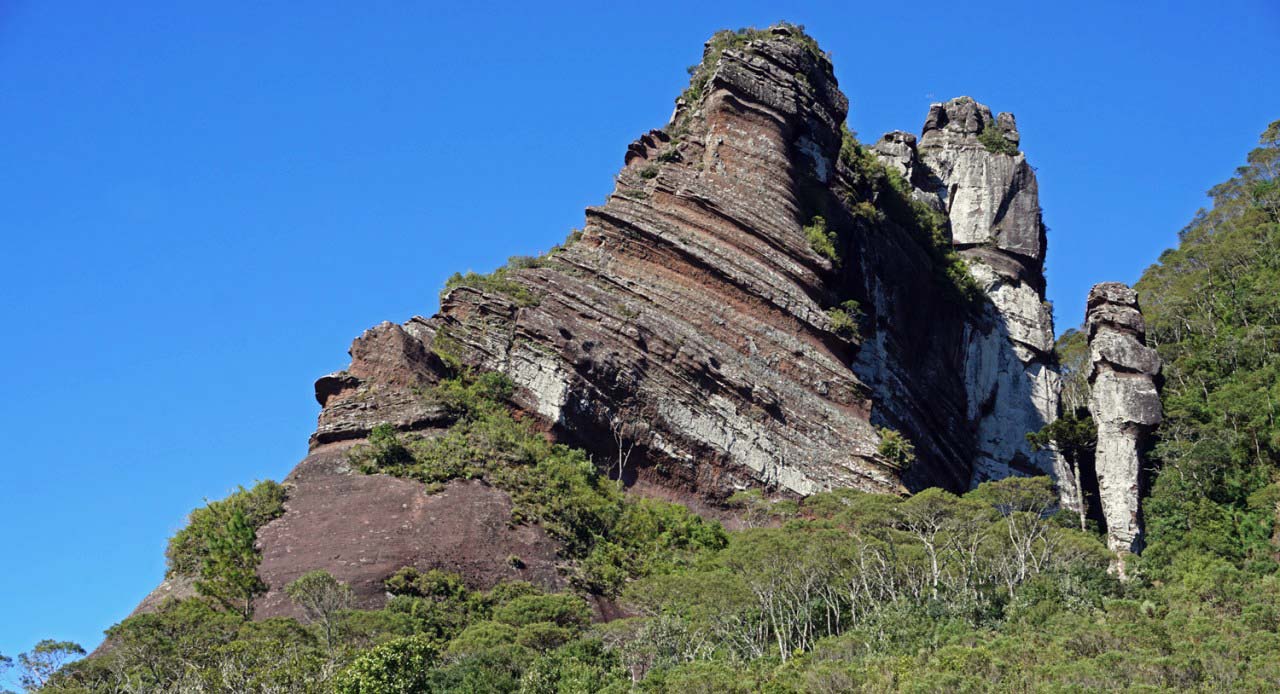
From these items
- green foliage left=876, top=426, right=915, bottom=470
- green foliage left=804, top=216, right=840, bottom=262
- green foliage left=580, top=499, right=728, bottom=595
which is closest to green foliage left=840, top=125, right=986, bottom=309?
green foliage left=804, top=216, right=840, bottom=262

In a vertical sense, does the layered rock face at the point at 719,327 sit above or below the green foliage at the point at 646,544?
above

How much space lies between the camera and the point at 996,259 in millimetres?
100562

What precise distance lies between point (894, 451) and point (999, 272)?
107 ft

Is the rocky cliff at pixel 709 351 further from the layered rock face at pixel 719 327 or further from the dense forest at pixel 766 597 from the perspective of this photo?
the dense forest at pixel 766 597

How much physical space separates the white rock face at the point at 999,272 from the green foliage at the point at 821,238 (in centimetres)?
1641

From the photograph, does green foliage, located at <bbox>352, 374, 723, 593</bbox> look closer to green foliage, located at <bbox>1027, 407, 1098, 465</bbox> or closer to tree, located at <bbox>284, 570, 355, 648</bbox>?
tree, located at <bbox>284, 570, 355, 648</bbox>

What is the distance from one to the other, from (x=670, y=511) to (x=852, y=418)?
10932 millimetres

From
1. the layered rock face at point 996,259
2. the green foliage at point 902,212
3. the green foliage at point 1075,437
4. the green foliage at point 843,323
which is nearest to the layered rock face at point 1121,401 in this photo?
the green foliage at point 1075,437

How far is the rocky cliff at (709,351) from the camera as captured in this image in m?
60.9

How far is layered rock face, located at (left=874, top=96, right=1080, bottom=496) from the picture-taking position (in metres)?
91.1

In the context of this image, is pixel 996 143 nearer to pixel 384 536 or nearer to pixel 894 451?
pixel 894 451

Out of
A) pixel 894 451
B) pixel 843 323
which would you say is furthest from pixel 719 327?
pixel 894 451

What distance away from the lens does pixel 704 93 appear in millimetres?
82188

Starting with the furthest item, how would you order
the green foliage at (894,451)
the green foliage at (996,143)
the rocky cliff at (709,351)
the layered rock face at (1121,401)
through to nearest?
the green foliage at (996,143), the green foliage at (894,451), the layered rock face at (1121,401), the rocky cliff at (709,351)
